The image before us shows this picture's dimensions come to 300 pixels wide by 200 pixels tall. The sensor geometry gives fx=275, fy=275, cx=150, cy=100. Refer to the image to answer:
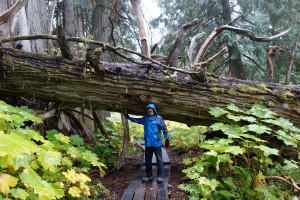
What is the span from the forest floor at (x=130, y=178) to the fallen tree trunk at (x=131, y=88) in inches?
46.6

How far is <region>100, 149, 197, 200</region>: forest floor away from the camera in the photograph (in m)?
4.64

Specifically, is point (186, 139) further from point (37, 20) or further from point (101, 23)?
point (37, 20)

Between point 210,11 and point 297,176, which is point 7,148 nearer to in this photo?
point 297,176

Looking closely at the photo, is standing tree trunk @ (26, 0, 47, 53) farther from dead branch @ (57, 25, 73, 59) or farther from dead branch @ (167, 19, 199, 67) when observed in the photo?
dead branch @ (167, 19, 199, 67)

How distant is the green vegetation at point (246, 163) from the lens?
430 cm

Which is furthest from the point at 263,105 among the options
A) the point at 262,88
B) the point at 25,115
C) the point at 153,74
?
the point at 25,115

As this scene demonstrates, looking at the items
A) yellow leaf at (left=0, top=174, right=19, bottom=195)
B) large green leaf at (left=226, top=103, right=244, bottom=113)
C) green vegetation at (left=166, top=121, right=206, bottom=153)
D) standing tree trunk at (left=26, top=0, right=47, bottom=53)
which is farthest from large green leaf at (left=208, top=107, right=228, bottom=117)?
standing tree trunk at (left=26, top=0, right=47, bottom=53)

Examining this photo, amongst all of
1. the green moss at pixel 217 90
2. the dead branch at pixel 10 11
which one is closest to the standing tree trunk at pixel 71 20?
the dead branch at pixel 10 11

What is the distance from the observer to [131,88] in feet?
16.9

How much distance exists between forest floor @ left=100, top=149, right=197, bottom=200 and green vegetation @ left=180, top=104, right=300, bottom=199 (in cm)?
30

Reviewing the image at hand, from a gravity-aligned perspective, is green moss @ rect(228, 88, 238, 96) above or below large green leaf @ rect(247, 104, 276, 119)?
above

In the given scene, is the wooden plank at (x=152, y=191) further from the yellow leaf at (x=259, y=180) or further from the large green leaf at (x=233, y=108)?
the large green leaf at (x=233, y=108)

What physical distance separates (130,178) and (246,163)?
2253 mm

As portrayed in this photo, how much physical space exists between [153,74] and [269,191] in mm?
2826
